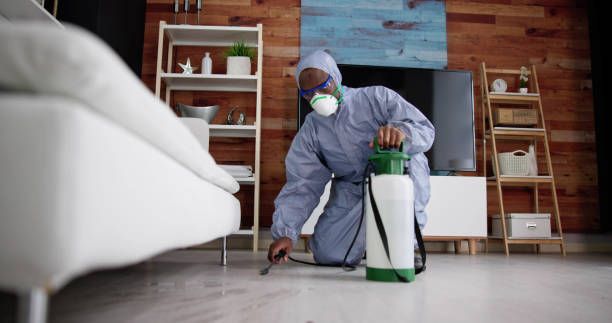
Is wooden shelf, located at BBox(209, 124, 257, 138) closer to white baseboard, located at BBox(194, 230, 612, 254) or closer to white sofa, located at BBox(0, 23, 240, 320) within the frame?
white baseboard, located at BBox(194, 230, 612, 254)

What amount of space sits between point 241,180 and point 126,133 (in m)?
2.49

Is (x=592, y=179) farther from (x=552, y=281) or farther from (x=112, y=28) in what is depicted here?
(x=112, y=28)

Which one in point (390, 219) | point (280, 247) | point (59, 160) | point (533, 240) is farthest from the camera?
point (533, 240)

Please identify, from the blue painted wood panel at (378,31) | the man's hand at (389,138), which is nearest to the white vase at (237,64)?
the blue painted wood panel at (378,31)

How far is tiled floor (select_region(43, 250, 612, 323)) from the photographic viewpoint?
2.80 ft

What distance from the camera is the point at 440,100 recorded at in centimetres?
338

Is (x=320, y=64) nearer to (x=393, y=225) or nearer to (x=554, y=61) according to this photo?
(x=393, y=225)

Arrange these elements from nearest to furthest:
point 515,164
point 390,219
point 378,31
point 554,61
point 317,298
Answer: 1. point 317,298
2. point 390,219
3. point 515,164
4. point 378,31
5. point 554,61

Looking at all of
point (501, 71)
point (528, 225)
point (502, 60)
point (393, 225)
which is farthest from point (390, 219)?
point (502, 60)

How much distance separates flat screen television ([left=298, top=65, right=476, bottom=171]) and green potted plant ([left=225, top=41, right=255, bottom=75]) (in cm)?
67

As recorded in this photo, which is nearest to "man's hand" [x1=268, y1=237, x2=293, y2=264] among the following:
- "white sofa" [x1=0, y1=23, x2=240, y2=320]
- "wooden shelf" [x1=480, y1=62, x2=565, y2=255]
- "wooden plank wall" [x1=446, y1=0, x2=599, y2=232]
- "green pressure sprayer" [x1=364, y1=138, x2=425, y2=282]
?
"green pressure sprayer" [x1=364, y1=138, x2=425, y2=282]

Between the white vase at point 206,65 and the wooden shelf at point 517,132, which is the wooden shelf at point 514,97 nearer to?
the wooden shelf at point 517,132

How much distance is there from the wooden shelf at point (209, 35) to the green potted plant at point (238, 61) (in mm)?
125

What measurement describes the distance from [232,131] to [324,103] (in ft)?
5.42
